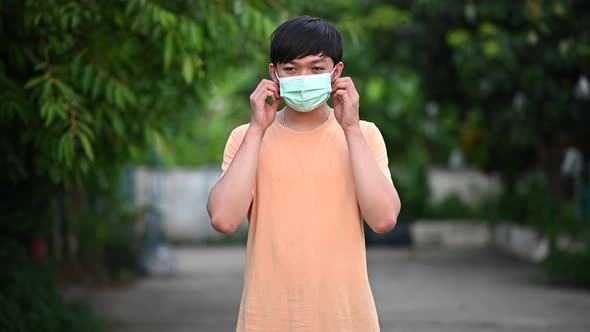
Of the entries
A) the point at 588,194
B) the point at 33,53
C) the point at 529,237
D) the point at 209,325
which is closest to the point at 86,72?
the point at 33,53

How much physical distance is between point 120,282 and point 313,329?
11963mm

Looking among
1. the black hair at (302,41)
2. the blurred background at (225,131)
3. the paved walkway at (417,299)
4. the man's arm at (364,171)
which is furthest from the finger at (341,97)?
the paved walkway at (417,299)

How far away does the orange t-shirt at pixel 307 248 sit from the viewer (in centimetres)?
340

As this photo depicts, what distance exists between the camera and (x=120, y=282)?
15008mm

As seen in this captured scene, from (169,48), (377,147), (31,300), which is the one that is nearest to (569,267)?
(31,300)

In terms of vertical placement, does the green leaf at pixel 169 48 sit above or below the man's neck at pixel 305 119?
above

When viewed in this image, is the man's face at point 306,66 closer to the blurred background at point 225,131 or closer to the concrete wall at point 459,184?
the blurred background at point 225,131

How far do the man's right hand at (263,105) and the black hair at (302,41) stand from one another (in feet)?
0.31

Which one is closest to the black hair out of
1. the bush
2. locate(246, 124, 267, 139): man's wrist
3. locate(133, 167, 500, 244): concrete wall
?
locate(246, 124, 267, 139): man's wrist

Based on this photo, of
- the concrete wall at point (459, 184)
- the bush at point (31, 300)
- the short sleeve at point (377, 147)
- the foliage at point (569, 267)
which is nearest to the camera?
the short sleeve at point (377, 147)

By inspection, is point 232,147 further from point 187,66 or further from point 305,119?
point 187,66

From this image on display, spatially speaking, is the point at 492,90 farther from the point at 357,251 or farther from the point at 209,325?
the point at 357,251

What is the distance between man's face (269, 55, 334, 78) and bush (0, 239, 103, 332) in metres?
4.95

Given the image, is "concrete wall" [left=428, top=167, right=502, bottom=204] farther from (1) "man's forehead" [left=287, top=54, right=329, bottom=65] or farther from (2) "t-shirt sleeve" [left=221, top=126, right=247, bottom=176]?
(1) "man's forehead" [left=287, top=54, right=329, bottom=65]
